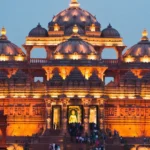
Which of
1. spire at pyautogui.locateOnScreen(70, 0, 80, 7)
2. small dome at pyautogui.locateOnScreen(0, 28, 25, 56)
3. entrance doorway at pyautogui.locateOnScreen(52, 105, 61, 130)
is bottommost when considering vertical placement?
entrance doorway at pyautogui.locateOnScreen(52, 105, 61, 130)

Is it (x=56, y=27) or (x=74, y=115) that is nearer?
(x=74, y=115)

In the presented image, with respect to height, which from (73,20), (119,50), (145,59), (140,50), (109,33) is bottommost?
(145,59)

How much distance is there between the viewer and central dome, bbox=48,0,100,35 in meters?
117

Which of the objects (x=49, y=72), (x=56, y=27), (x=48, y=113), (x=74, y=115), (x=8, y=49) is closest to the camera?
(x=48, y=113)

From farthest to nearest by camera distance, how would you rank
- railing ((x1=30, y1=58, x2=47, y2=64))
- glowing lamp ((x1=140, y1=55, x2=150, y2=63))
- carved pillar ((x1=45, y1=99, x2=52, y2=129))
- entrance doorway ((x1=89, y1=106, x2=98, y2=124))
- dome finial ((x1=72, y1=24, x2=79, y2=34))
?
railing ((x1=30, y1=58, x2=47, y2=64))
glowing lamp ((x1=140, y1=55, x2=150, y2=63))
dome finial ((x1=72, y1=24, x2=79, y2=34))
entrance doorway ((x1=89, y1=106, x2=98, y2=124))
carved pillar ((x1=45, y1=99, x2=52, y2=129))

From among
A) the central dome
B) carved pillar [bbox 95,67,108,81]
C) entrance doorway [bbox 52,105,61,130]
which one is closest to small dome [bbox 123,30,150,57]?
the central dome

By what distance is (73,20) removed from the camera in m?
117

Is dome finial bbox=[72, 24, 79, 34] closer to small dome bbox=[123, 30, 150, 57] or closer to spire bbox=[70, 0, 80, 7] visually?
small dome bbox=[123, 30, 150, 57]

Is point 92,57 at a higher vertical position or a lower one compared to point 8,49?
lower

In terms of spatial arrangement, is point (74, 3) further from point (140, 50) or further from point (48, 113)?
point (48, 113)

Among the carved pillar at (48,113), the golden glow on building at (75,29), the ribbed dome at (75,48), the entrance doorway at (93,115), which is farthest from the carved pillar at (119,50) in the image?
the carved pillar at (48,113)

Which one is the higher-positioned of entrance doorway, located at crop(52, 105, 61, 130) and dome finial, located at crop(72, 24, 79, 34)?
dome finial, located at crop(72, 24, 79, 34)

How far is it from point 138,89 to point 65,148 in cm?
1563

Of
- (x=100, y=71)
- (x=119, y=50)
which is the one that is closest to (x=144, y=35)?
(x=119, y=50)
